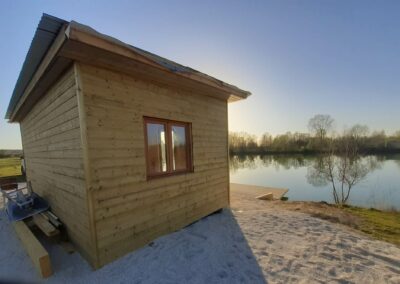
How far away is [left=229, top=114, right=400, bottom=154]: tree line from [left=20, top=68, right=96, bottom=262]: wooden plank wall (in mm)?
13380

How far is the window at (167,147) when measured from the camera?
330 cm

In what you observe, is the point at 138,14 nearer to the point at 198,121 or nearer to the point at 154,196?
the point at 198,121

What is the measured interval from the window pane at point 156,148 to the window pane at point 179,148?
0.24 meters

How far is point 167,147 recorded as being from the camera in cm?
361

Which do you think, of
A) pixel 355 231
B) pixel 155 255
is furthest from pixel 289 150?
pixel 155 255

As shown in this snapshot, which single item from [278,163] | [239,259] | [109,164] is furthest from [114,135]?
[278,163]

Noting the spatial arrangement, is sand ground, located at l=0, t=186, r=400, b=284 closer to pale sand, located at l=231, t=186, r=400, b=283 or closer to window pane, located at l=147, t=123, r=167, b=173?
pale sand, located at l=231, t=186, r=400, b=283

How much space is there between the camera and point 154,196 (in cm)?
324

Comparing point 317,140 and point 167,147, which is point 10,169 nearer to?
point 167,147

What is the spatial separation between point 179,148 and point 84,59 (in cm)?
215

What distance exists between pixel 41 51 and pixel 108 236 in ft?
8.37

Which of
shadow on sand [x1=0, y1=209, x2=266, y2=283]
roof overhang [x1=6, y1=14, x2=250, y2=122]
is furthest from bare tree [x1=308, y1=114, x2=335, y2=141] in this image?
shadow on sand [x1=0, y1=209, x2=266, y2=283]

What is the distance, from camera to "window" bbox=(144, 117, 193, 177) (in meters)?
3.30

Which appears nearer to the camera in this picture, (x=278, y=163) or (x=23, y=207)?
(x=23, y=207)
